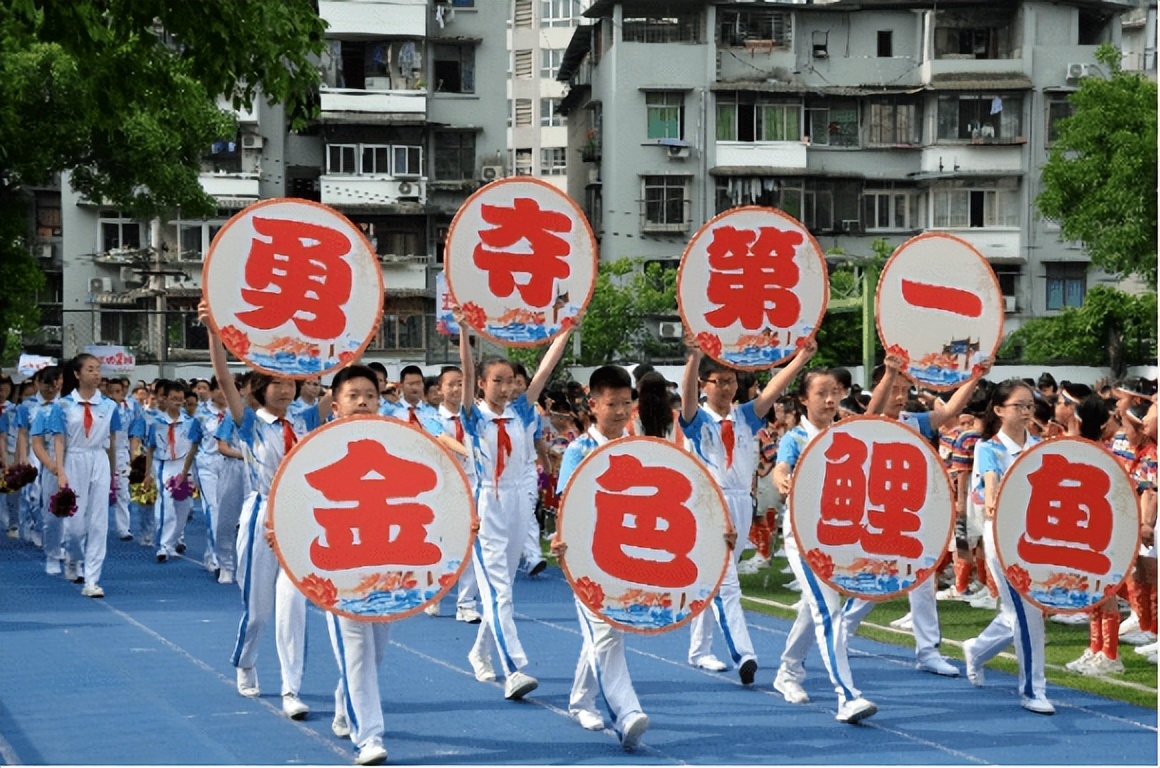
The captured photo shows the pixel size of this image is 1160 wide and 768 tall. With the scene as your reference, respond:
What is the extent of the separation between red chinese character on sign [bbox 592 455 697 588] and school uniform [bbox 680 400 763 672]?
1499 millimetres

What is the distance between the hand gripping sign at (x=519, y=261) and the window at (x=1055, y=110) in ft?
131

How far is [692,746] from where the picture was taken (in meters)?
7.85

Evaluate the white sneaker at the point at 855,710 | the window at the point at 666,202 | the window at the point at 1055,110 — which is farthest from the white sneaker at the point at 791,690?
the window at the point at 1055,110

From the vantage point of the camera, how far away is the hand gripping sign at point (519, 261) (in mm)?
8297

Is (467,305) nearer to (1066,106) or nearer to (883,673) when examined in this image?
(883,673)

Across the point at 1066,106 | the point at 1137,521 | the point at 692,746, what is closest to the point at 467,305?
the point at 692,746

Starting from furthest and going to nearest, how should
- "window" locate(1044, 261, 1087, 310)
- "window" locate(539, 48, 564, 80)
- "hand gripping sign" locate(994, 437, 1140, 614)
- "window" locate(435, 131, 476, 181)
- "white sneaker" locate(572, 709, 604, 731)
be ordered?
"window" locate(539, 48, 564, 80), "window" locate(1044, 261, 1087, 310), "window" locate(435, 131, 476, 181), "hand gripping sign" locate(994, 437, 1140, 614), "white sneaker" locate(572, 709, 604, 731)

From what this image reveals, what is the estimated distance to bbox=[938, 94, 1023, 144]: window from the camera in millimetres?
46250

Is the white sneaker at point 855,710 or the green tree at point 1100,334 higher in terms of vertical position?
the green tree at point 1100,334

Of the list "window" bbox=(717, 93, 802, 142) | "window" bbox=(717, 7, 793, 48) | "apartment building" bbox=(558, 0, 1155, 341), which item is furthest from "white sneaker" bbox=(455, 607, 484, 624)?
"window" bbox=(717, 7, 793, 48)

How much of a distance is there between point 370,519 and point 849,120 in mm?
40800

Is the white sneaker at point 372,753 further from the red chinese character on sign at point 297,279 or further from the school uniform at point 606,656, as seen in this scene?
the red chinese character on sign at point 297,279

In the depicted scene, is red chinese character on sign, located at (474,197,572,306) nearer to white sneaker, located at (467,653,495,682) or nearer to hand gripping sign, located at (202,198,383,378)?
hand gripping sign, located at (202,198,383,378)

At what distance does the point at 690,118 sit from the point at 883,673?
3658cm
